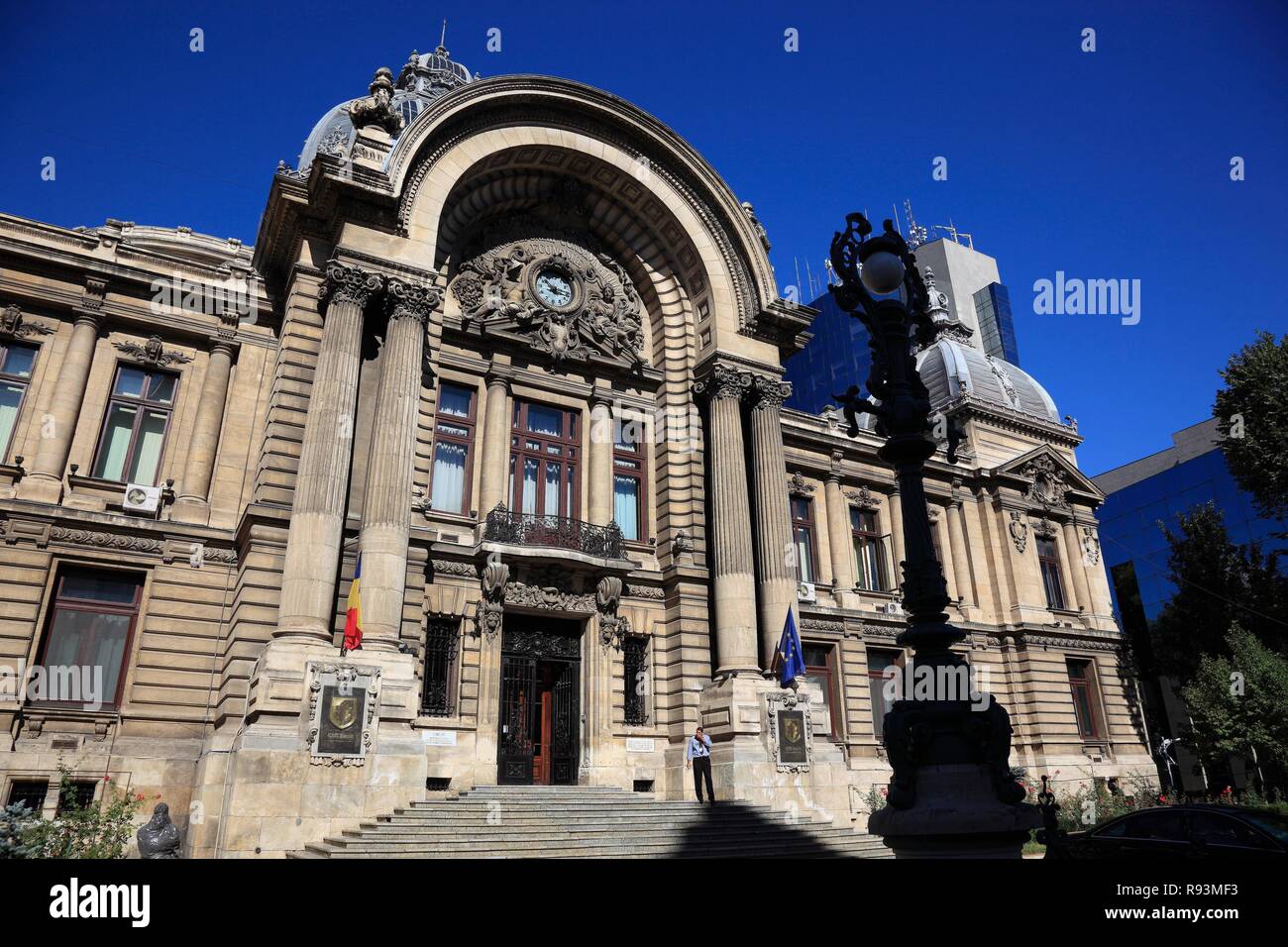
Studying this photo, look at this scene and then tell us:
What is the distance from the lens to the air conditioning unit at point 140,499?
1766cm

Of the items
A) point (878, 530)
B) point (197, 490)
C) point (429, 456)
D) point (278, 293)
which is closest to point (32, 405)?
point (197, 490)

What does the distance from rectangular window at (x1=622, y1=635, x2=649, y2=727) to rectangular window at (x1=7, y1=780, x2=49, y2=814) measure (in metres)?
12.1

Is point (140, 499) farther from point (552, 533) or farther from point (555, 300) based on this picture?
point (555, 300)

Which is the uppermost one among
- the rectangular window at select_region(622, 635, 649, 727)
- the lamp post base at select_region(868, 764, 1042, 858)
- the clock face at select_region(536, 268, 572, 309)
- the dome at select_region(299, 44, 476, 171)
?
the dome at select_region(299, 44, 476, 171)

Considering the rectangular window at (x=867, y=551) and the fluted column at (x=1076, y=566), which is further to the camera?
the fluted column at (x=1076, y=566)

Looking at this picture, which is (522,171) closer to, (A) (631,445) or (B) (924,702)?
(A) (631,445)

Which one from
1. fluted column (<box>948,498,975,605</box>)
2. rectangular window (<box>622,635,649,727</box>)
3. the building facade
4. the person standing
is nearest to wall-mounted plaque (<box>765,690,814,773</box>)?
the person standing

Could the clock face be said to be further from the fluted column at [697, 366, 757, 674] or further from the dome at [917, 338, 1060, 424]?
the dome at [917, 338, 1060, 424]

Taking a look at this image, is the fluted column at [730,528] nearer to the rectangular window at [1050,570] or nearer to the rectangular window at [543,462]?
the rectangular window at [543,462]

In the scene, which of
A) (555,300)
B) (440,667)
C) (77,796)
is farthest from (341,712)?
(555,300)

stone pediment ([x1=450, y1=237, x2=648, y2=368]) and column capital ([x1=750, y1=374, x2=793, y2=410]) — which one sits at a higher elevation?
stone pediment ([x1=450, y1=237, x2=648, y2=368])

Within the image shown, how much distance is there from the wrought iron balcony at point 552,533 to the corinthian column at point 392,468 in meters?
2.63

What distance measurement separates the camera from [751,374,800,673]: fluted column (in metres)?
21.5

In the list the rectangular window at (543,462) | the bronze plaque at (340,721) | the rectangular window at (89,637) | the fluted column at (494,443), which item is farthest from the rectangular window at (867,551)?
the rectangular window at (89,637)
